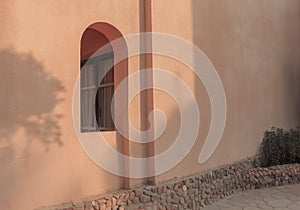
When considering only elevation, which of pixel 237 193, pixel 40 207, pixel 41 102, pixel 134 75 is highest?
pixel 134 75

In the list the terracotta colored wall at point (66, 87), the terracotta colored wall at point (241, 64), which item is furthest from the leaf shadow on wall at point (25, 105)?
the terracotta colored wall at point (241, 64)

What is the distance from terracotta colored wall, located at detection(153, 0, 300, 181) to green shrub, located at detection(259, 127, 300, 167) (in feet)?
1.06

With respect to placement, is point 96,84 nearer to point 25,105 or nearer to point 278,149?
point 25,105

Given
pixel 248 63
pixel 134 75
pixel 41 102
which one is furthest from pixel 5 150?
pixel 248 63

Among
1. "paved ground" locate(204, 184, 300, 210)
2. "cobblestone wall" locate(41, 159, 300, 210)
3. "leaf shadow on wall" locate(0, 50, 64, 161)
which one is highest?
"leaf shadow on wall" locate(0, 50, 64, 161)

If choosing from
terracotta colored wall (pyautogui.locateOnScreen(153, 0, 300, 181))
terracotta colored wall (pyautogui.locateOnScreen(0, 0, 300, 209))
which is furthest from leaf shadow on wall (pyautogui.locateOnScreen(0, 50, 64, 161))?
terracotta colored wall (pyautogui.locateOnScreen(153, 0, 300, 181))

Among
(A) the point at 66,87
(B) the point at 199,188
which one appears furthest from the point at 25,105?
(B) the point at 199,188

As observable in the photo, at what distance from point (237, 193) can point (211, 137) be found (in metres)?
1.79

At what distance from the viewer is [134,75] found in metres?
5.47

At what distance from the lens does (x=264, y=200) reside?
7188 millimetres

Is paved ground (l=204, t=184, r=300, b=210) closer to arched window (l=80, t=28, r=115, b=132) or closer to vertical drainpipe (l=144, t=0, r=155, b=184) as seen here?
vertical drainpipe (l=144, t=0, r=155, b=184)

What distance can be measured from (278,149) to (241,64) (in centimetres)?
292

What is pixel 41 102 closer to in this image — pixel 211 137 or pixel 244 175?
pixel 211 137

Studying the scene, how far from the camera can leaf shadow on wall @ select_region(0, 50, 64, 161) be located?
150 inches
